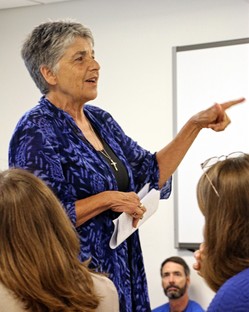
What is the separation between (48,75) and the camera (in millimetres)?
2609

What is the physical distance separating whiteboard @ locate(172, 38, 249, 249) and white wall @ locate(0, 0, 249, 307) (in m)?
0.08

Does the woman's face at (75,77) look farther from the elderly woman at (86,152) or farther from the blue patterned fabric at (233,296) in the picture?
the blue patterned fabric at (233,296)

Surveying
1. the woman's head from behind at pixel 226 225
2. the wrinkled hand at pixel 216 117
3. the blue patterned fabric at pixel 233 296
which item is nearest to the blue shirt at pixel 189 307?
the wrinkled hand at pixel 216 117

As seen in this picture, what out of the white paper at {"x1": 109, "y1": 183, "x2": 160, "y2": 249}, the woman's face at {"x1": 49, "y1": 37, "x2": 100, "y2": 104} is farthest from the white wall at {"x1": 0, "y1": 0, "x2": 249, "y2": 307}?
the white paper at {"x1": 109, "y1": 183, "x2": 160, "y2": 249}

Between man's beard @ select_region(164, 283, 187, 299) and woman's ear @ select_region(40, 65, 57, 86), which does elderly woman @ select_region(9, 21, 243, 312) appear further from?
man's beard @ select_region(164, 283, 187, 299)

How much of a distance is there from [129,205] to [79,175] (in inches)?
7.5

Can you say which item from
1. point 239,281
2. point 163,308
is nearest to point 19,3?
point 163,308

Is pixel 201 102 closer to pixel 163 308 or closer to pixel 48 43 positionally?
pixel 163 308

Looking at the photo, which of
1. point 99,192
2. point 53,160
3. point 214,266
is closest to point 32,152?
point 53,160

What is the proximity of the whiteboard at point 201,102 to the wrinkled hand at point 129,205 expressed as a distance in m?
3.25

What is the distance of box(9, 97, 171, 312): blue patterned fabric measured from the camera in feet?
7.85

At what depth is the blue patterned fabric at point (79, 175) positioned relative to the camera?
239cm

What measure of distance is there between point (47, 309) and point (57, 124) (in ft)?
3.39

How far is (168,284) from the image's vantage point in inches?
234
